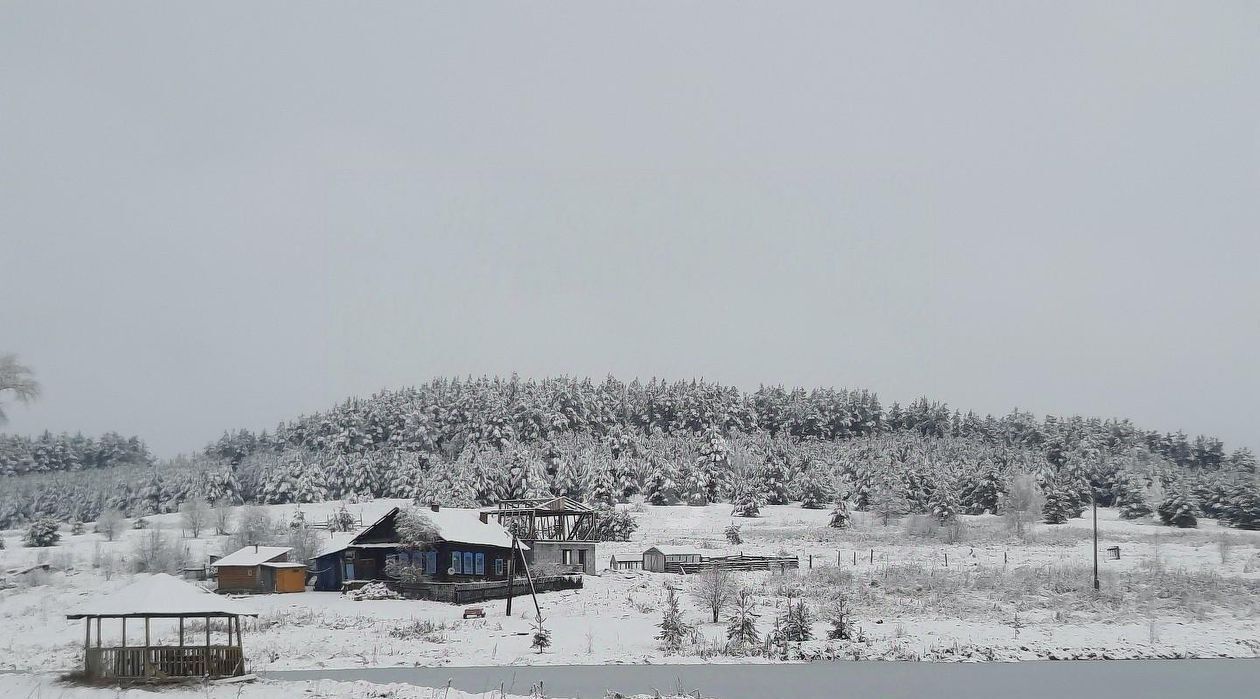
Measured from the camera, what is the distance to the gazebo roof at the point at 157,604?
24594 mm

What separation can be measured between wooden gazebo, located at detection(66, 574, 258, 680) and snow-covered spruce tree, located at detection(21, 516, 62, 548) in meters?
63.2

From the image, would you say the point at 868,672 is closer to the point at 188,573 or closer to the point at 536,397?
the point at 188,573

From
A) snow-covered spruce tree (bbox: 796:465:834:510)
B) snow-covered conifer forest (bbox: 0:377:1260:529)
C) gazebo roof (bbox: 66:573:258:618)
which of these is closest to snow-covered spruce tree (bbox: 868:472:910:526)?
snow-covered conifer forest (bbox: 0:377:1260:529)

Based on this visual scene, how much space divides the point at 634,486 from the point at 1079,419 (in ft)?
267

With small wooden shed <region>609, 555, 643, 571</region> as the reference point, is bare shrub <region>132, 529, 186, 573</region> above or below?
above

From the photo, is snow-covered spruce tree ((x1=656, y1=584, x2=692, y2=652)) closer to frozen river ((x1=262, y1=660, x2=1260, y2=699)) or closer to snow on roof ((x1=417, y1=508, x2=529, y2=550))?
frozen river ((x1=262, y1=660, x2=1260, y2=699))

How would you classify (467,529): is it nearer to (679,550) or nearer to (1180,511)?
(679,550)

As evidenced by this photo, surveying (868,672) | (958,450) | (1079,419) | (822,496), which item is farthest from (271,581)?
(1079,419)

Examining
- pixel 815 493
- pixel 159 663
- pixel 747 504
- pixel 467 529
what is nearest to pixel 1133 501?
pixel 815 493

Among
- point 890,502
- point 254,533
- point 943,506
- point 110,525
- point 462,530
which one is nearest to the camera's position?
point 462,530

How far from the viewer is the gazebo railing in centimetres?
2434

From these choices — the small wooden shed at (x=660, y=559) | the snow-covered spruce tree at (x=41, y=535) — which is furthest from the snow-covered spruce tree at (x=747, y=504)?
the snow-covered spruce tree at (x=41, y=535)

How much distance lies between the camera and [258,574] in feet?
180

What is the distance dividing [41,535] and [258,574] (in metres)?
35.8
